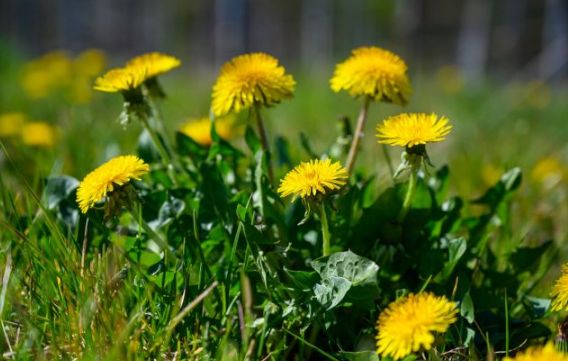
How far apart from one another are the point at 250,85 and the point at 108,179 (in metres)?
0.27

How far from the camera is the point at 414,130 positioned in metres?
0.90

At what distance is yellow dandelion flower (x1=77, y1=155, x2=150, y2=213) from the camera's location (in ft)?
2.90

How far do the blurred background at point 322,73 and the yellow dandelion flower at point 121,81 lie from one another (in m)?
0.37

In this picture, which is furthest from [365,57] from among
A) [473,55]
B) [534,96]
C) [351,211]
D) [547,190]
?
[473,55]

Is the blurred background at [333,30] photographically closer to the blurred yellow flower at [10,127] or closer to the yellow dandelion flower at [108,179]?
the blurred yellow flower at [10,127]

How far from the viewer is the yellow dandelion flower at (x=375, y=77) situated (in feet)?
3.46

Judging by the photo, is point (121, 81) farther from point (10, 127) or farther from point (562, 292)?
point (10, 127)

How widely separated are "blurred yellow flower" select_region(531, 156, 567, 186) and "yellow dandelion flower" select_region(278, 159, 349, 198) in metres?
1.08

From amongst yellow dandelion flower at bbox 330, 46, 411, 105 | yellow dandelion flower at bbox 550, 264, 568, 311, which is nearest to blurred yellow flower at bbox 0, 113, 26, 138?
yellow dandelion flower at bbox 330, 46, 411, 105

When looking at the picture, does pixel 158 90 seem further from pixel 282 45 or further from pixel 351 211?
pixel 282 45

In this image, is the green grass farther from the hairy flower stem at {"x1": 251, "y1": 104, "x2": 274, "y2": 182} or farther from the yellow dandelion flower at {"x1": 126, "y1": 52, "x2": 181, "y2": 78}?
the yellow dandelion flower at {"x1": 126, "y1": 52, "x2": 181, "y2": 78}

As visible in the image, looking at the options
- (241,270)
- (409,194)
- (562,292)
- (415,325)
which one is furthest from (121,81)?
(562,292)

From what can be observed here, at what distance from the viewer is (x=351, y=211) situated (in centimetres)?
106

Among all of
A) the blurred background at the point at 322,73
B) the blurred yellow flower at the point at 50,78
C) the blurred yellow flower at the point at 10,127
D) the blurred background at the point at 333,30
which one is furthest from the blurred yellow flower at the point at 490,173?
the blurred background at the point at 333,30
